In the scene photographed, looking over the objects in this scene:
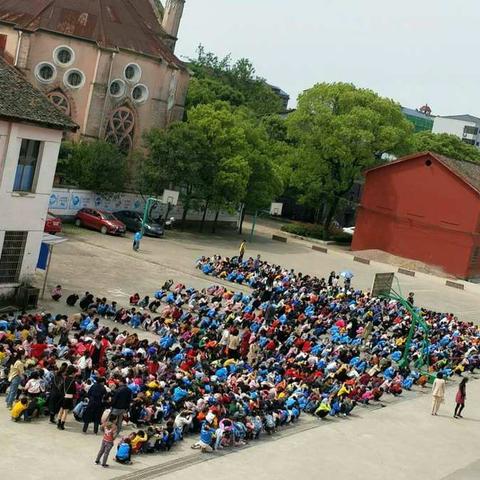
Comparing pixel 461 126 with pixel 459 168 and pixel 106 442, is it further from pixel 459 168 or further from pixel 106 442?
pixel 106 442

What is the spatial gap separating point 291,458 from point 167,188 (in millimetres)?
35565

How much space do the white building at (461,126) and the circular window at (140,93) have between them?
9295cm

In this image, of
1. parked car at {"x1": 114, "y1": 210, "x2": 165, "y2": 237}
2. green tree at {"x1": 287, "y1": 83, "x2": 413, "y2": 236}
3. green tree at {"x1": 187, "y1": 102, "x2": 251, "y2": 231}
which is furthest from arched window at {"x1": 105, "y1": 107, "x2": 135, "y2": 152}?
green tree at {"x1": 287, "y1": 83, "x2": 413, "y2": 236}

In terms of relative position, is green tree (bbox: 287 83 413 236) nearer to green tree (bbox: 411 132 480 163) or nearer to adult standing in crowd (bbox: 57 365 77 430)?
green tree (bbox: 411 132 480 163)

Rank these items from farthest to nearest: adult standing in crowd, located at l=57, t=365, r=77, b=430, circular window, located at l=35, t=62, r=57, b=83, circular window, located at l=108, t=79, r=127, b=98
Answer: circular window, located at l=108, t=79, r=127, b=98
circular window, located at l=35, t=62, r=57, b=83
adult standing in crowd, located at l=57, t=365, r=77, b=430

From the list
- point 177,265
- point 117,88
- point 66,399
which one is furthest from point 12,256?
point 117,88

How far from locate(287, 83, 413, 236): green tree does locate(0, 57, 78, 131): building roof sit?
37228 millimetres

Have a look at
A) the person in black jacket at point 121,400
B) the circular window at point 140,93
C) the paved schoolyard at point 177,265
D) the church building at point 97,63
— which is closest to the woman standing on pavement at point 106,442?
the person in black jacket at point 121,400

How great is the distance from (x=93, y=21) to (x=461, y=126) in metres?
98.2

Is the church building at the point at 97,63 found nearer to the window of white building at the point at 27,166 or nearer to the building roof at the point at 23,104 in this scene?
the building roof at the point at 23,104

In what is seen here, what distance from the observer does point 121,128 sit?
5897cm

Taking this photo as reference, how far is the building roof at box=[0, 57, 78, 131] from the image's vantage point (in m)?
25.9

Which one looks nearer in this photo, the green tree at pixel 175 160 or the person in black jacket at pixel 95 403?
the person in black jacket at pixel 95 403

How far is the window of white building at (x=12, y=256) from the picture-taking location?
2683cm
